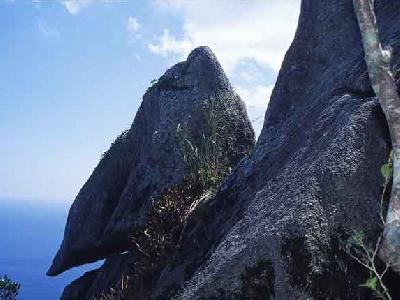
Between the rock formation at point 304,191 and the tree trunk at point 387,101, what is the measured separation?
0.37m

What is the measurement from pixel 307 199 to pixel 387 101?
141cm

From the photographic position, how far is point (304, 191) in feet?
19.7

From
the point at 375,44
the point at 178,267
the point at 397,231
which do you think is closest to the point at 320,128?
the point at 375,44

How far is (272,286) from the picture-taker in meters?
→ 5.68

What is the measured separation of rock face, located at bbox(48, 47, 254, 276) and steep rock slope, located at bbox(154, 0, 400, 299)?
395 cm

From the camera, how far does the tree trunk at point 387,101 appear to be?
17.0 feet

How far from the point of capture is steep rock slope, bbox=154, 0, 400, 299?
5582mm

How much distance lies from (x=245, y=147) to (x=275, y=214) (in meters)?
7.38

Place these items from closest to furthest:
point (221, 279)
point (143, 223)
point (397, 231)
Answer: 1. point (397, 231)
2. point (221, 279)
3. point (143, 223)

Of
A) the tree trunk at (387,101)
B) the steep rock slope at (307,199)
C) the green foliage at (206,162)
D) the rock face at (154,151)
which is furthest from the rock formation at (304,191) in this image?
the rock face at (154,151)

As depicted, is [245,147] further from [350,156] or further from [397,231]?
[397,231]

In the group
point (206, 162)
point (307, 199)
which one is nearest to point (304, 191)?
point (307, 199)

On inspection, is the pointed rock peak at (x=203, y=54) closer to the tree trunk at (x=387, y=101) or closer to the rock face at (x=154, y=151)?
the rock face at (x=154, y=151)

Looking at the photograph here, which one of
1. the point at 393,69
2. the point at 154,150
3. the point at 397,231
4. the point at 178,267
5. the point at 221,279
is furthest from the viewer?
the point at 154,150
